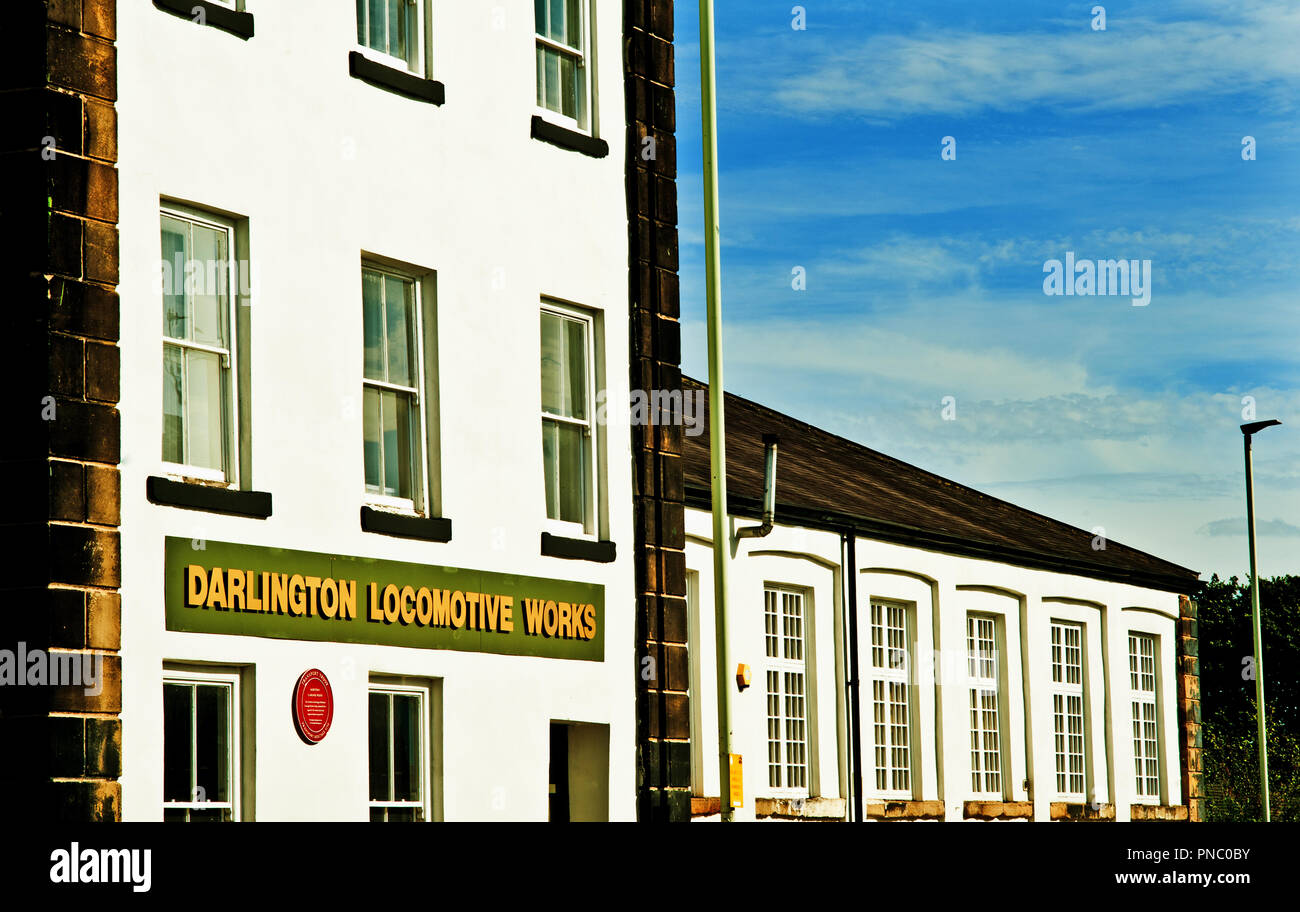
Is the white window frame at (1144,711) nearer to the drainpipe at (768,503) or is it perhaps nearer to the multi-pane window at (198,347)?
the drainpipe at (768,503)

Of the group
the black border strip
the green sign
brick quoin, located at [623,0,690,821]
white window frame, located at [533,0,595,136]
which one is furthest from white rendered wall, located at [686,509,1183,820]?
white window frame, located at [533,0,595,136]

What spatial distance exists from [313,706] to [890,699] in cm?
1625

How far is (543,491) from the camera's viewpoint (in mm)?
18859

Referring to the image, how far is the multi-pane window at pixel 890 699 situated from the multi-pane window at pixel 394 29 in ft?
50.0

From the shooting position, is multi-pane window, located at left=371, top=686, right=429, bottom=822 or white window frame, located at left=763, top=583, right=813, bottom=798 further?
white window frame, located at left=763, top=583, right=813, bottom=798

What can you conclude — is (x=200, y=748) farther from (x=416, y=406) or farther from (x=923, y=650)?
(x=923, y=650)

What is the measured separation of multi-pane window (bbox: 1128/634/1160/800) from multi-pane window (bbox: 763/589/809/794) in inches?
434

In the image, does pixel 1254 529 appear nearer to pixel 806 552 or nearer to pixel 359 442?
pixel 806 552

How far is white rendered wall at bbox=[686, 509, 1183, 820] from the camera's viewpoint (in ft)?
90.3

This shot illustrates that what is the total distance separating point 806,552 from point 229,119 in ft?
48.9

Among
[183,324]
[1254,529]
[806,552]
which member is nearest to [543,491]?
[183,324]

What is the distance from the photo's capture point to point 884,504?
33781 millimetres

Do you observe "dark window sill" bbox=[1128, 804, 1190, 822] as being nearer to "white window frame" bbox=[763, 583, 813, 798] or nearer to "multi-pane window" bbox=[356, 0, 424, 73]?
"white window frame" bbox=[763, 583, 813, 798]

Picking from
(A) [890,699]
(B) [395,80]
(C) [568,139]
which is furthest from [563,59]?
(A) [890,699]
